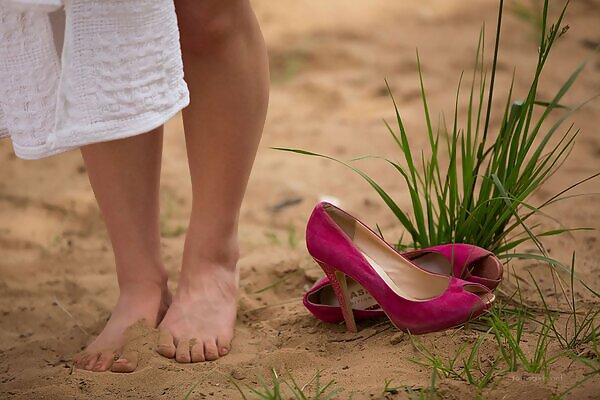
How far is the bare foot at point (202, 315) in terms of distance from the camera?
166 cm

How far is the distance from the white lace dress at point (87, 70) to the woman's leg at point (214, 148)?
0.25 m

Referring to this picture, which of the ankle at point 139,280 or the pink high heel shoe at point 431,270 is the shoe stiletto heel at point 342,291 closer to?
the pink high heel shoe at point 431,270

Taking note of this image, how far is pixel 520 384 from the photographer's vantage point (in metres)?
1.34

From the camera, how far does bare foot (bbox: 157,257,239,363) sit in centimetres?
166

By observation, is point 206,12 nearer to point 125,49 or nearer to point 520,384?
point 125,49

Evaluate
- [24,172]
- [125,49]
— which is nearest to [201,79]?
[125,49]

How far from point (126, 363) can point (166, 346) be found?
0.09 metres

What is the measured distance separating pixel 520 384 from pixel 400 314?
30cm

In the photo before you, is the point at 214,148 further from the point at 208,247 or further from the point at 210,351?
the point at 210,351

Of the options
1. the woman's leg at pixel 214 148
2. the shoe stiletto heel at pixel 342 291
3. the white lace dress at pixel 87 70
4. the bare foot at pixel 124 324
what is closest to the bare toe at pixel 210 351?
the woman's leg at pixel 214 148

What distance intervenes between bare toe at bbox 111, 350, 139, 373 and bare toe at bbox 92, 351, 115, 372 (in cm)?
2

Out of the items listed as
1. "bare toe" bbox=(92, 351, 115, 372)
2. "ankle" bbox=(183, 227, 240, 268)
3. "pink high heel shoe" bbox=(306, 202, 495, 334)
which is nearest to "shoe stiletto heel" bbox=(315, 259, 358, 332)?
"pink high heel shoe" bbox=(306, 202, 495, 334)

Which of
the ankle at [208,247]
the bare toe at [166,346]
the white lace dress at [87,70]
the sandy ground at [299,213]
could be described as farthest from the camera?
the ankle at [208,247]

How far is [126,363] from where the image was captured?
1602 millimetres
